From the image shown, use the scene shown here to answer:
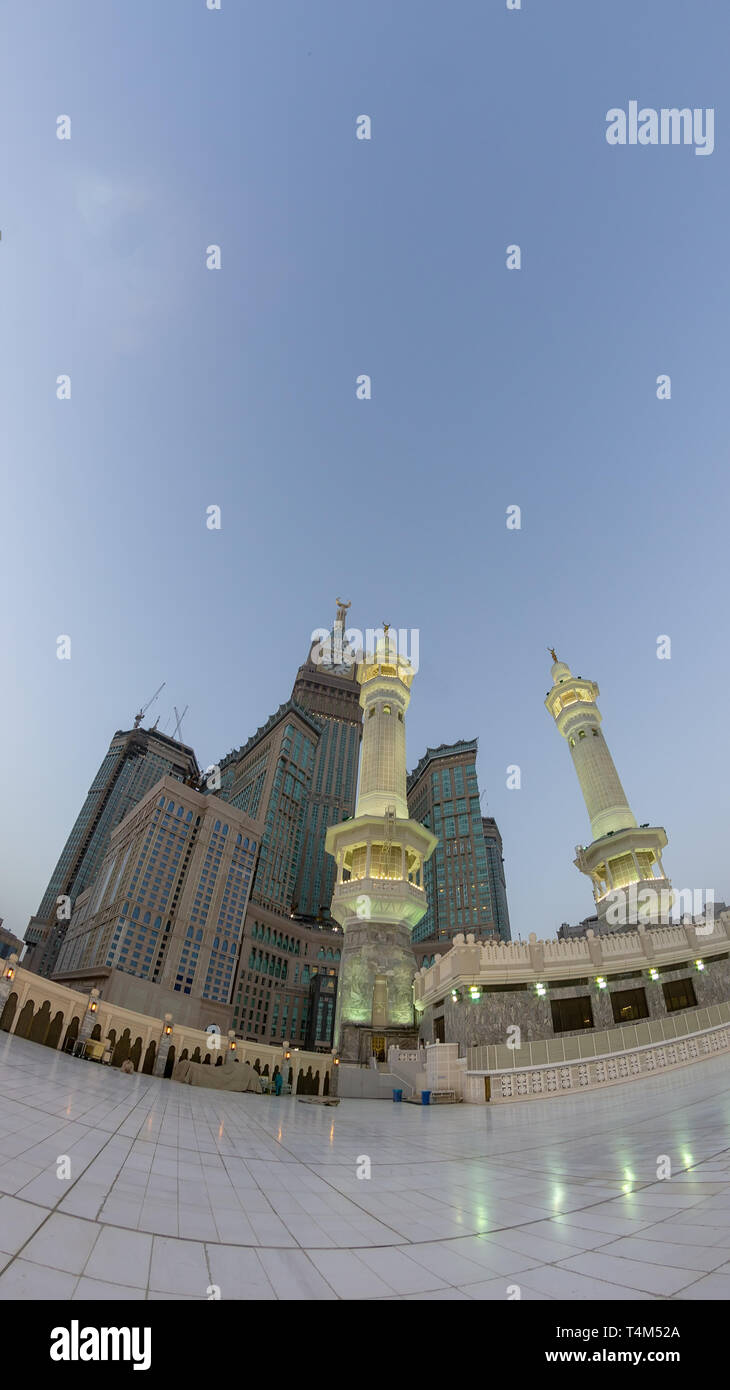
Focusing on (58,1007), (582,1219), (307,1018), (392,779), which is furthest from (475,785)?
(582,1219)

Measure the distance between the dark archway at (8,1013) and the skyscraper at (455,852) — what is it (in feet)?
254

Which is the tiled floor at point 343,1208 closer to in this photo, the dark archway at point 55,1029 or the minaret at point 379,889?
the dark archway at point 55,1029

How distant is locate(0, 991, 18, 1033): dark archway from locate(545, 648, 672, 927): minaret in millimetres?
41343

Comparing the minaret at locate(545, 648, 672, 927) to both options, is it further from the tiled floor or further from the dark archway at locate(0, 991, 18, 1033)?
the dark archway at locate(0, 991, 18, 1033)

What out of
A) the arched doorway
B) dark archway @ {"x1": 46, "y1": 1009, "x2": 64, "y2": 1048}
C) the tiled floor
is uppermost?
the tiled floor

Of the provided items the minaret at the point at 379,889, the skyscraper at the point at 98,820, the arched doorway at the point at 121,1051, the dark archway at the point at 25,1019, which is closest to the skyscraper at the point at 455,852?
the minaret at the point at 379,889

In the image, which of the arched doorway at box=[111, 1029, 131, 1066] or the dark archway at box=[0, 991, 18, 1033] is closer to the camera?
the dark archway at box=[0, 991, 18, 1033]

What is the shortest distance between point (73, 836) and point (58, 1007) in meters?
125

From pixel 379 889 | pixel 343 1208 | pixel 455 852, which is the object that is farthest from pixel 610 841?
pixel 455 852

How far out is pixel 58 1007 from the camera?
707 inches

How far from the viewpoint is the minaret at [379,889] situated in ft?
122

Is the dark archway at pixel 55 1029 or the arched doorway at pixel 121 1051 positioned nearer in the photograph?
the dark archway at pixel 55 1029

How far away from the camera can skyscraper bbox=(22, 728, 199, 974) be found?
A: 360 feet

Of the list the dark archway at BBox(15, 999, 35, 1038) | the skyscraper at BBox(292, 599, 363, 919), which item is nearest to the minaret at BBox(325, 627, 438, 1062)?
the dark archway at BBox(15, 999, 35, 1038)
